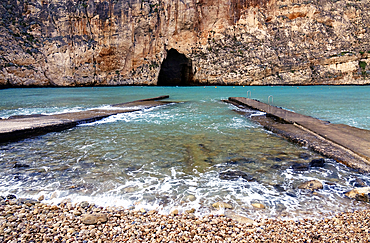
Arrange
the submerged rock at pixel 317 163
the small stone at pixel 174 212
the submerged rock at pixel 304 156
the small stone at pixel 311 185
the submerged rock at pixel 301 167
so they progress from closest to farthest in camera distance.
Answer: the small stone at pixel 174 212 → the small stone at pixel 311 185 → the submerged rock at pixel 301 167 → the submerged rock at pixel 317 163 → the submerged rock at pixel 304 156

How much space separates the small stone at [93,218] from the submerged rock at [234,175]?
2.17 meters

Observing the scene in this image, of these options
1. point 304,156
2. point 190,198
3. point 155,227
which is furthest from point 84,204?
point 304,156

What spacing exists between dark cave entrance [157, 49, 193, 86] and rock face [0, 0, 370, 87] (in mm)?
2442

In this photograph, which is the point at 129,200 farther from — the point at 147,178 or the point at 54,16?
the point at 54,16

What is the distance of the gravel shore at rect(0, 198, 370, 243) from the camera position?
2.55m

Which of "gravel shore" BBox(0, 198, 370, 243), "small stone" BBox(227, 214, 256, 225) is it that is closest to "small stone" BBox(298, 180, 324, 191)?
"gravel shore" BBox(0, 198, 370, 243)

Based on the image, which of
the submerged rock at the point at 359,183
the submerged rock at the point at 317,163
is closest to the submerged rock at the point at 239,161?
the submerged rock at the point at 317,163

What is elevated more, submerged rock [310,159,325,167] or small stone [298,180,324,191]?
submerged rock [310,159,325,167]

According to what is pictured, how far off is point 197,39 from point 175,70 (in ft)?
33.1

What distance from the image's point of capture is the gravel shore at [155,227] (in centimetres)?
255

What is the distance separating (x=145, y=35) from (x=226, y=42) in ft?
58.6

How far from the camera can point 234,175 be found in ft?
14.6

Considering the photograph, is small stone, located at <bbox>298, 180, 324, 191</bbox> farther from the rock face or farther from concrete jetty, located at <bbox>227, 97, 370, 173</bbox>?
the rock face

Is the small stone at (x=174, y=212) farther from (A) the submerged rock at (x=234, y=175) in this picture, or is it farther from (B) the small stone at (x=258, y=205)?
(A) the submerged rock at (x=234, y=175)
